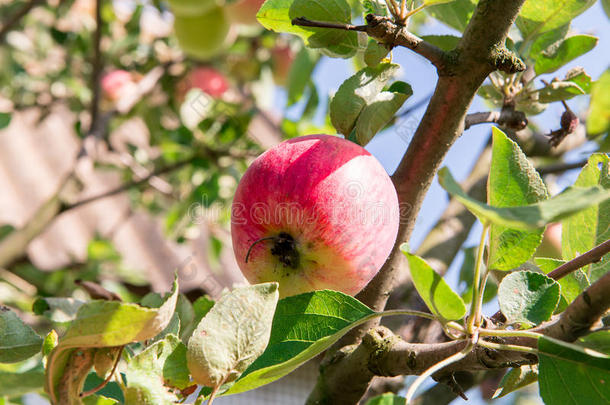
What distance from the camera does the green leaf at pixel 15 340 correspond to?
47cm

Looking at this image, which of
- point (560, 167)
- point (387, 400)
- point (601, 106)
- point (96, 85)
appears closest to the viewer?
point (601, 106)

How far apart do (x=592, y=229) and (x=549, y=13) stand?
25 centimetres

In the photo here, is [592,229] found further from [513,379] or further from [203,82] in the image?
[203,82]

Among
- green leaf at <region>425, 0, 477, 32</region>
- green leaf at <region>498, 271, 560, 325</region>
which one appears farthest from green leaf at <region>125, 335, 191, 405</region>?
green leaf at <region>425, 0, 477, 32</region>

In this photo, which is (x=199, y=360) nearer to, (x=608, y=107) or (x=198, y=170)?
(x=608, y=107)

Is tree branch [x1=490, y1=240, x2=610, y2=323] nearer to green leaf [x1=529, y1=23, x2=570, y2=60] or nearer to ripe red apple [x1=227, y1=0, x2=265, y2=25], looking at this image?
green leaf [x1=529, y1=23, x2=570, y2=60]

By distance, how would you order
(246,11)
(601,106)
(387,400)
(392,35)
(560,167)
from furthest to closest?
(560,167) < (246,11) < (392,35) < (387,400) < (601,106)

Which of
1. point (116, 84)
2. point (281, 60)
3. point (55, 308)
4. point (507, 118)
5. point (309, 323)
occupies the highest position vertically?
point (507, 118)

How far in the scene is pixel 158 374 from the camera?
17.3 inches

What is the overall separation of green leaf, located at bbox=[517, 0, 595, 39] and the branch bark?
170 millimetres

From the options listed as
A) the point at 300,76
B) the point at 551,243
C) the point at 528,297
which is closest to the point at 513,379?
the point at 528,297

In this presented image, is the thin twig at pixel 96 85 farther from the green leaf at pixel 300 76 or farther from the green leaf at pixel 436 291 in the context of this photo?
the green leaf at pixel 436 291

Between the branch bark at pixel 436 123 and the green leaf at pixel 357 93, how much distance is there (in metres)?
0.06

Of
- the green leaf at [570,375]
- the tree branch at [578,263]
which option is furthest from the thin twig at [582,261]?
the green leaf at [570,375]
